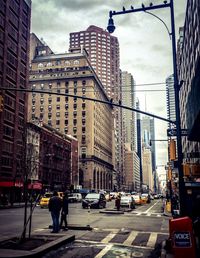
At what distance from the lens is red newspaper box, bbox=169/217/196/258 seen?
8.07m

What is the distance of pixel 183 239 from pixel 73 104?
11296cm

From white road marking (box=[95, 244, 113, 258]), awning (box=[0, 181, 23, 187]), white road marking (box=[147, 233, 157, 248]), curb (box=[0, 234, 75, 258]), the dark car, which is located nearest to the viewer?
curb (box=[0, 234, 75, 258])

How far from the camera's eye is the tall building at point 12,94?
195ft

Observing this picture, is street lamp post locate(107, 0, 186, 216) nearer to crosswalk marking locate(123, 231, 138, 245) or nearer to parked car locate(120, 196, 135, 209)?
crosswalk marking locate(123, 231, 138, 245)

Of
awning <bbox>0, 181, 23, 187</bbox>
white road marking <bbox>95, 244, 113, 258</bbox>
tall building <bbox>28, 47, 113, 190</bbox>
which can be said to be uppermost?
tall building <bbox>28, 47, 113, 190</bbox>

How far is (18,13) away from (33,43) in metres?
68.0

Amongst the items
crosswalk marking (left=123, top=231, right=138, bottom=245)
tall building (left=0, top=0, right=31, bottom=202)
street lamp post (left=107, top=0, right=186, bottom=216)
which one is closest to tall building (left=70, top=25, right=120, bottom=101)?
tall building (left=0, top=0, right=31, bottom=202)

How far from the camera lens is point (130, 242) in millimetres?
13117

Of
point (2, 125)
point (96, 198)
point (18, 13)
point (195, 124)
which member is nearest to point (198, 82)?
point (195, 124)

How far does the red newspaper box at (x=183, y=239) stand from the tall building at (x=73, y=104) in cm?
10685

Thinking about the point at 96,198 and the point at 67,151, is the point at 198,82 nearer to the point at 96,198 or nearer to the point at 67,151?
the point at 96,198

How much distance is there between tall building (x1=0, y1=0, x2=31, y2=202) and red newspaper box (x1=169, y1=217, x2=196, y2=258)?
164 feet

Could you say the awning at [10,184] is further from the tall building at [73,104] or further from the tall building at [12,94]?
the tall building at [73,104]

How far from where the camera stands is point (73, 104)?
393ft
